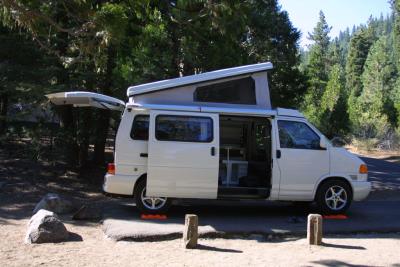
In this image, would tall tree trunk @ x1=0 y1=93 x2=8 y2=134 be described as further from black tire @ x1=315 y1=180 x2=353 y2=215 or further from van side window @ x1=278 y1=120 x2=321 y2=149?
black tire @ x1=315 y1=180 x2=353 y2=215

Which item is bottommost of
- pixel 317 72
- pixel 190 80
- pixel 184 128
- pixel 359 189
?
pixel 359 189

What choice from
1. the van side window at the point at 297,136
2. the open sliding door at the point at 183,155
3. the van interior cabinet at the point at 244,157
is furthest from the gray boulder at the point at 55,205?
the van side window at the point at 297,136

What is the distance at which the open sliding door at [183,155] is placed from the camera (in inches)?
372

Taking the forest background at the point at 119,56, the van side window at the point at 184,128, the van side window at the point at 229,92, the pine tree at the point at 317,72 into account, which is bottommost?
the van side window at the point at 184,128

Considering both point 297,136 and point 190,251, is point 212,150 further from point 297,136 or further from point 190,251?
point 190,251

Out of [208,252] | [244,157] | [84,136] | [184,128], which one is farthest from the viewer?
[84,136]

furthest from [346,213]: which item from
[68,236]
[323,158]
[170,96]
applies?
A: [68,236]

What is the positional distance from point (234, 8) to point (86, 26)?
3883 mm

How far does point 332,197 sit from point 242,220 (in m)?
1.81

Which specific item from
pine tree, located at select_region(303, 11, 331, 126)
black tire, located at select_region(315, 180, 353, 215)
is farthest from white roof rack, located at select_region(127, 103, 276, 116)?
pine tree, located at select_region(303, 11, 331, 126)

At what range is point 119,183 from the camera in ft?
31.0

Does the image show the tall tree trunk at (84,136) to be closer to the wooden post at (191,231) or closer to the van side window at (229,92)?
the van side window at (229,92)

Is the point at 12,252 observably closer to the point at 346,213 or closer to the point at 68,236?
the point at 68,236

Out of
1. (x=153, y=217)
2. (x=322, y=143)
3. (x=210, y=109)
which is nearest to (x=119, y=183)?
(x=153, y=217)
